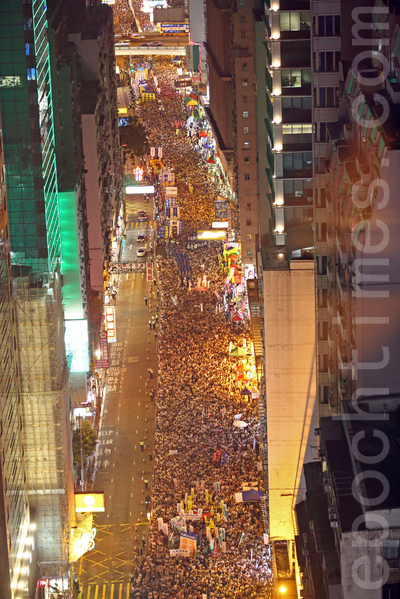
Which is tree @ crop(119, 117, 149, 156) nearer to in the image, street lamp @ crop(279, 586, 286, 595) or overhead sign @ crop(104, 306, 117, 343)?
overhead sign @ crop(104, 306, 117, 343)

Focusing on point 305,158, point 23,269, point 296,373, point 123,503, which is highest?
point 305,158

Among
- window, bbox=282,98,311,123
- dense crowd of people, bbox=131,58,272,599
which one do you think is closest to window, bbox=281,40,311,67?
window, bbox=282,98,311,123

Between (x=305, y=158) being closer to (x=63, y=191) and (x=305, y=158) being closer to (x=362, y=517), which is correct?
(x=63, y=191)

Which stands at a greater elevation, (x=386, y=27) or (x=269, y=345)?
(x=386, y=27)

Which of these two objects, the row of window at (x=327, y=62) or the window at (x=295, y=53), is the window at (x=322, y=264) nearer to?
the row of window at (x=327, y=62)

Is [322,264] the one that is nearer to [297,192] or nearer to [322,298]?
[322,298]

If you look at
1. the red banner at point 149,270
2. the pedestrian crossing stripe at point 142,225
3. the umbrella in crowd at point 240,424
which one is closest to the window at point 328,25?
the umbrella in crowd at point 240,424

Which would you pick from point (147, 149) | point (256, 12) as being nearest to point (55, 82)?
point (256, 12)
